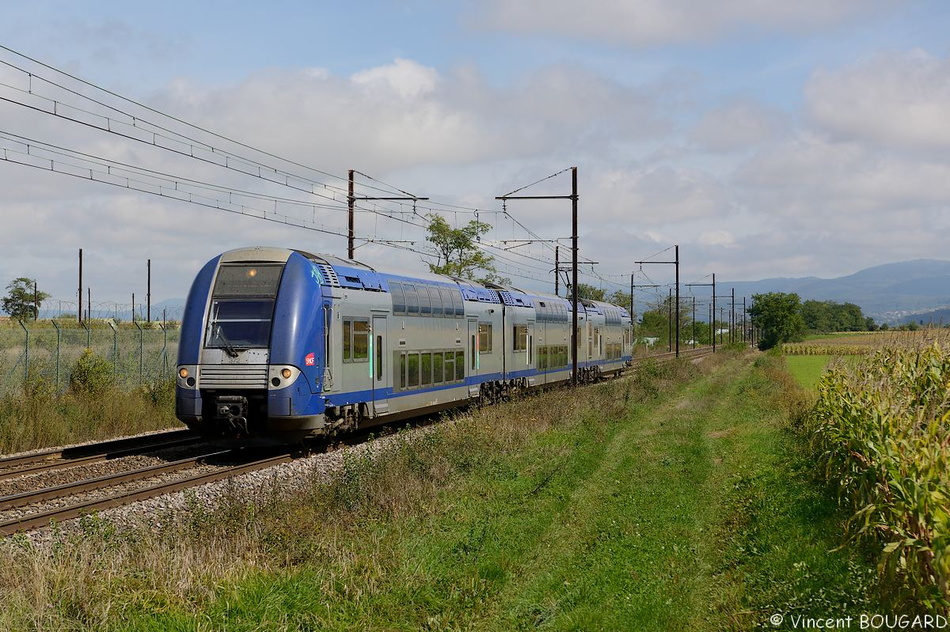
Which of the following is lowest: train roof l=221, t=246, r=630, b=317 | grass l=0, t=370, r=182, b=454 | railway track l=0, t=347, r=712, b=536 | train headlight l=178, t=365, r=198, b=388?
railway track l=0, t=347, r=712, b=536

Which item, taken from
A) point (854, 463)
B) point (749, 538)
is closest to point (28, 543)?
point (749, 538)

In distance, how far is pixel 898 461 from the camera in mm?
8273

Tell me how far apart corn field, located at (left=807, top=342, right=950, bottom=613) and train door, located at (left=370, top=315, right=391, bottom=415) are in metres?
8.94

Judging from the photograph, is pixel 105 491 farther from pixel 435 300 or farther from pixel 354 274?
pixel 435 300

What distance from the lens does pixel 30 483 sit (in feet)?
46.4

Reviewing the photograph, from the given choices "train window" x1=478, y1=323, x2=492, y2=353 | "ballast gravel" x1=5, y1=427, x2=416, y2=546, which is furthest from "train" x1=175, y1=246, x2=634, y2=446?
"train window" x1=478, y1=323, x2=492, y2=353

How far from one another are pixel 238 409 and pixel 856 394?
411 inches

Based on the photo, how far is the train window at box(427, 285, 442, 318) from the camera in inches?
884

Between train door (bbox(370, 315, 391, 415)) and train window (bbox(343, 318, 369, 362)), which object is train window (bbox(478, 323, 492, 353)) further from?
train window (bbox(343, 318, 369, 362))

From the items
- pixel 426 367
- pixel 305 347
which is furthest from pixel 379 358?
pixel 305 347

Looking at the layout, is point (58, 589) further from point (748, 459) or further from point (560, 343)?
point (560, 343)

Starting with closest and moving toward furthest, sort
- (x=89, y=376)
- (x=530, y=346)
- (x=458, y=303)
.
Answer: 1. (x=458, y=303)
2. (x=89, y=376)
3. (x=530, y=346)

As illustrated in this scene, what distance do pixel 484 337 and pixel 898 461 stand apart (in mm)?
18563

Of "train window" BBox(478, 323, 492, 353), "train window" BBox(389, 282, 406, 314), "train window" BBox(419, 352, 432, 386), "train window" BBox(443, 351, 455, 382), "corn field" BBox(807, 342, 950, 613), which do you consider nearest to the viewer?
"corn field" BBox(807, 342, 950, 613)
